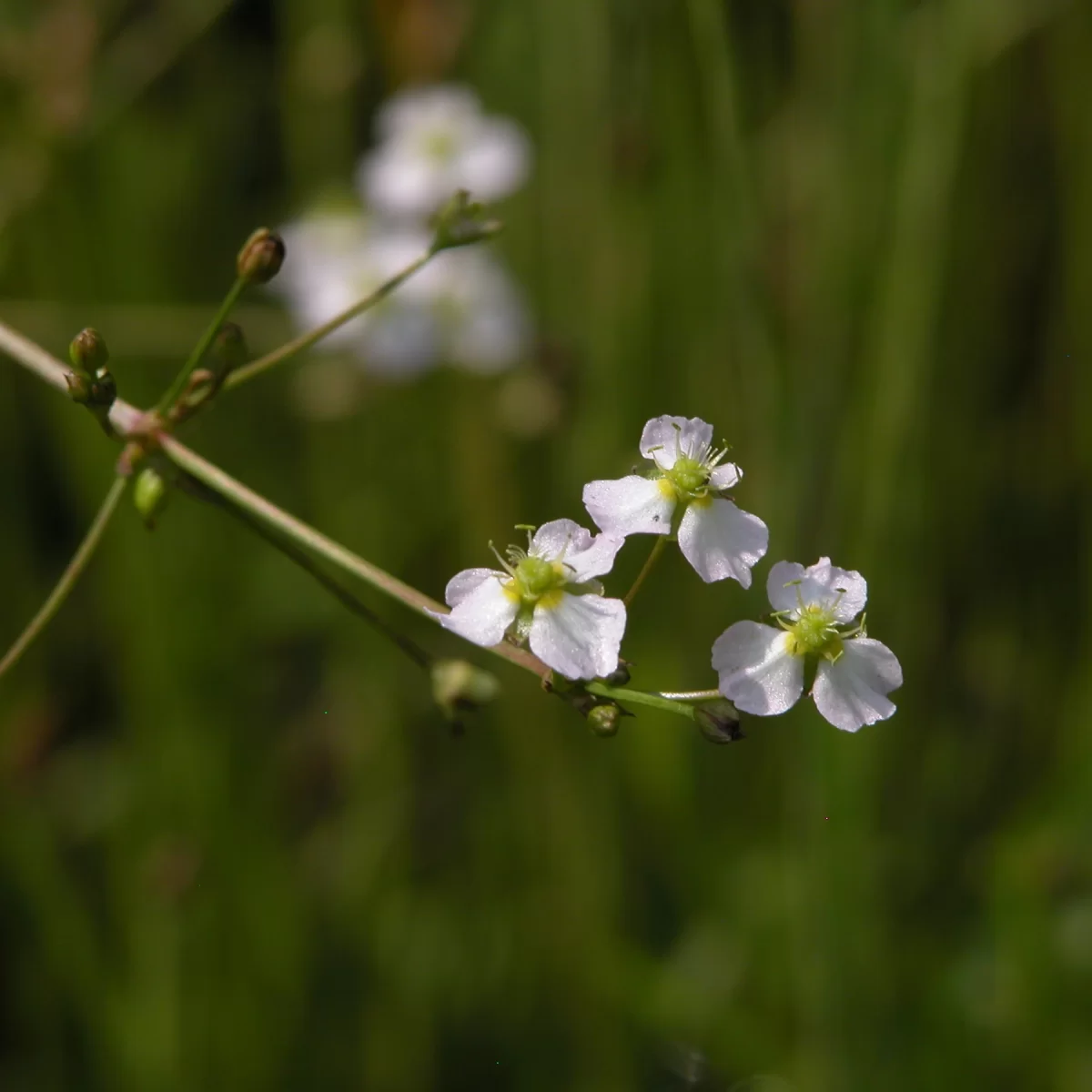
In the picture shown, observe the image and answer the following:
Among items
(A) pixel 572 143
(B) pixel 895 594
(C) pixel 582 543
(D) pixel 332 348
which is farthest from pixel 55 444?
(C) pixel 582 543

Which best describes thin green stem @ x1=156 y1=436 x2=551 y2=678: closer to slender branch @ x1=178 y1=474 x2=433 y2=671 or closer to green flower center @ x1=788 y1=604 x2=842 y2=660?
slender branch @ x1=178 y1=474 x2=433 y2=671

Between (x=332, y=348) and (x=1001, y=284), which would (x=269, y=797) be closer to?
(x=332, y=348)

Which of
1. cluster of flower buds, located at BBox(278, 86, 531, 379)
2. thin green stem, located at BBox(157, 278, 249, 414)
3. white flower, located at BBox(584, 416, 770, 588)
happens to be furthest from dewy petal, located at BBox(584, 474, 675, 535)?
cluster of flower buds, located at BBox(278, 86, 531, 379)

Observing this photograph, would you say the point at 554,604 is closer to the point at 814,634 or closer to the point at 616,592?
the point at 814,634

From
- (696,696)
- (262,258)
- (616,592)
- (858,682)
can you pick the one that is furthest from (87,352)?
(616,592)


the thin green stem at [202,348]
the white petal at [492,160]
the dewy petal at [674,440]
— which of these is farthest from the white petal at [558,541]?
the white petal at [492,160]

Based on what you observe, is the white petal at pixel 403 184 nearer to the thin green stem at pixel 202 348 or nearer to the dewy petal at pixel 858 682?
the thin green stem at pixel 202 348
